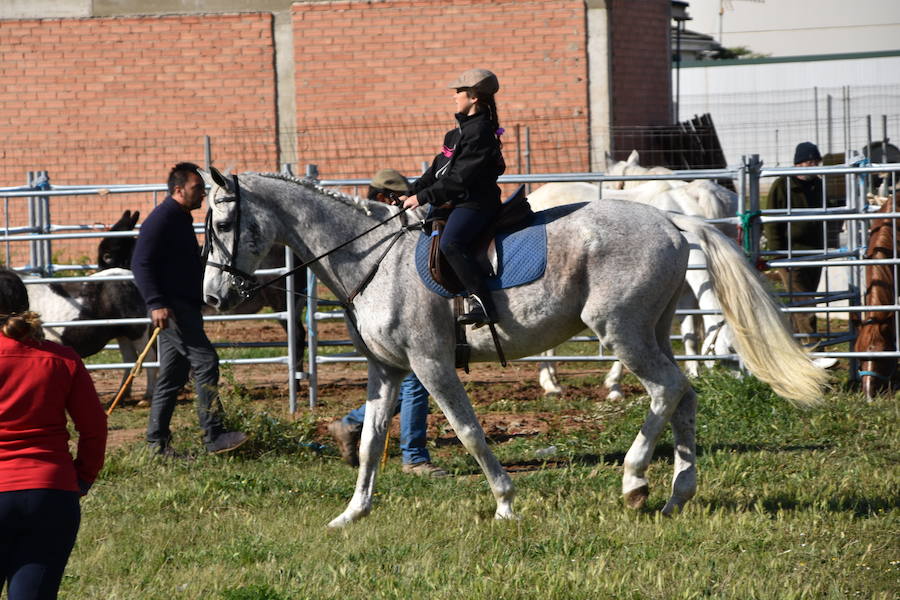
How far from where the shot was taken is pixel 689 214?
35.4 ft

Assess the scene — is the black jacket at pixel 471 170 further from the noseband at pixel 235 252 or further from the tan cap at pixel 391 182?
the tan cap at pixel 391 182

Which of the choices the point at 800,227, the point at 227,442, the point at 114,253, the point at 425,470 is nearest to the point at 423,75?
the point at 800,227

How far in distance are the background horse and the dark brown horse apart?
659 centimetres

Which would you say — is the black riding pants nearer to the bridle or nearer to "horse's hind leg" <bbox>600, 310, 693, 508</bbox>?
the bridle

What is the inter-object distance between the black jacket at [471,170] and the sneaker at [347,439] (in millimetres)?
2242

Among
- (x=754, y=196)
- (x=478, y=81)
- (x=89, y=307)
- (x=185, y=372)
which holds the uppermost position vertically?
(x=478, y=81)

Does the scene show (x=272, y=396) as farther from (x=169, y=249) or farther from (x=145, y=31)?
(x=145, y=31)

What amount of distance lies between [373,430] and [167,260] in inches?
99.5

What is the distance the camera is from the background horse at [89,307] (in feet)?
33.8

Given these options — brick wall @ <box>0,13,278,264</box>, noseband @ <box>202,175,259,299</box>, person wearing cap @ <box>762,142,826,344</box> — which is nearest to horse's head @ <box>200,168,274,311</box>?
noseband @ <box>202,175,259,299</box>

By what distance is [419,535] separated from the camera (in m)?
5.71

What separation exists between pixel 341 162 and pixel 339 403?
9.69 m

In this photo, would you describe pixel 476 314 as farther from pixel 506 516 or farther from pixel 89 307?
pixel 89 307

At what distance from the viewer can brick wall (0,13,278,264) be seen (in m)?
19.7
